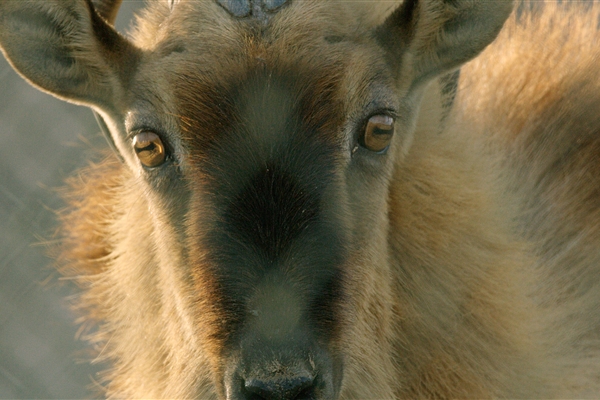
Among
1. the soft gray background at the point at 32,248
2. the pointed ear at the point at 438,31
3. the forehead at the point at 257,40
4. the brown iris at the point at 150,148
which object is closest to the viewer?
the forehead at the point at 257,40

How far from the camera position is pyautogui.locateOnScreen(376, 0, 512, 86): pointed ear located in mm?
3291

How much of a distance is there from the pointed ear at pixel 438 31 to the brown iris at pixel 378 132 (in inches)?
10.5

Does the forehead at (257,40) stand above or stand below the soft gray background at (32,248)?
above

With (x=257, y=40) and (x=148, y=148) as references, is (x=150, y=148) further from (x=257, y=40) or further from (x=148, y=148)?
(x=257, y=40)

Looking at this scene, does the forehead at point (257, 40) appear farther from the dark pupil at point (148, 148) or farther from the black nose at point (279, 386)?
the black nose at point (279, 386)

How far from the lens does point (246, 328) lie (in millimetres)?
2771

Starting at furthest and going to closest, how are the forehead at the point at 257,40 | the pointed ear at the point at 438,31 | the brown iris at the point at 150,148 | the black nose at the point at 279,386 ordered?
the pointed ear at the point at 438,31, the brown iris at the point at 150,148, the forehead at the point at 257,40, the black nose at the point at 279,386

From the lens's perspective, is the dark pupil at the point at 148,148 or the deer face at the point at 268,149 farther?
the dark pupil at the point at 148,148

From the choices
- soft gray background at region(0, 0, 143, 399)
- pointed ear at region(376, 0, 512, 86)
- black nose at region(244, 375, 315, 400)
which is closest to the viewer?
black nose at region(244, 375, 315, 400)

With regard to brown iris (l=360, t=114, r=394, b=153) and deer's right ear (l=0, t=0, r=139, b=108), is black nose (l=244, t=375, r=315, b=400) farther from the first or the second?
deer's right ear (l=0, t=0, r=139, b=108)

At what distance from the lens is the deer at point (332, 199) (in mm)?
2867

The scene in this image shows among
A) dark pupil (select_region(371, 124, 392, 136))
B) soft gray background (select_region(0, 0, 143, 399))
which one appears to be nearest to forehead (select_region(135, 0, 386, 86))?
dark pupil (select_region(371, 124, 392, 136))

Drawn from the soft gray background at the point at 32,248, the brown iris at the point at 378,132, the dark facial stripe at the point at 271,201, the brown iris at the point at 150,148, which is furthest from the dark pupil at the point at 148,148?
the soft gray background at the point at 32,248

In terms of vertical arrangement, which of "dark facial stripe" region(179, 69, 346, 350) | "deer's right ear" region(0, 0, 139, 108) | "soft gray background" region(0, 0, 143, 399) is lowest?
"soft gray background" region(0, 0, 143, 399)
